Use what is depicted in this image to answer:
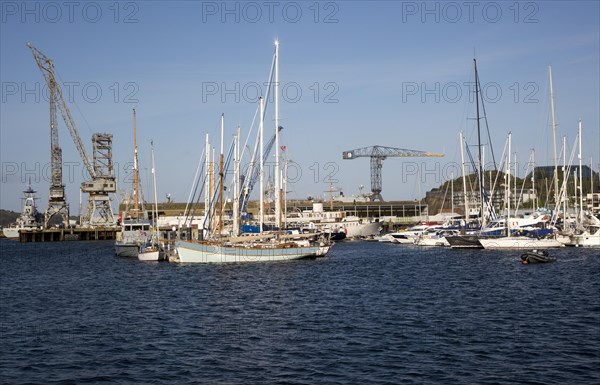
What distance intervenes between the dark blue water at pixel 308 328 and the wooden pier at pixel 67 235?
384 feet

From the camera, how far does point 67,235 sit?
17138 cm

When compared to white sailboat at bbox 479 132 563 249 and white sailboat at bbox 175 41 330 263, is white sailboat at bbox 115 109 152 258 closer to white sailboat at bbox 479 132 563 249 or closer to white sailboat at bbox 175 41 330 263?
white sailboat at bbox 175 41 330 263

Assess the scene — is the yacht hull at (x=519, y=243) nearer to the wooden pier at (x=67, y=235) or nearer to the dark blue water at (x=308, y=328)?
the dark blue water at (x=308, y=328)

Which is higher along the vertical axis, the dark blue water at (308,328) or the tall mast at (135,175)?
the tall mast at (135,175)

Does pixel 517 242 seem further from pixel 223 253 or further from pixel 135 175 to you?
pixel 135 175

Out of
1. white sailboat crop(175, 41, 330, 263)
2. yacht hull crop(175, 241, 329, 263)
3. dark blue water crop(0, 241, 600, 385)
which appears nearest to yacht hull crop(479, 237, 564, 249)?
dark blue water crop(0, 241, 600, 385)

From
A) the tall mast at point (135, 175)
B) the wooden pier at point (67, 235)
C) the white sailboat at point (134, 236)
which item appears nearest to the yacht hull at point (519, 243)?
the white sailboat at point (134, 236)

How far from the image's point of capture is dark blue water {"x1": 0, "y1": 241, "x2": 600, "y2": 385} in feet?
72.2

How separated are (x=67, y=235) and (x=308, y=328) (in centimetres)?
15400

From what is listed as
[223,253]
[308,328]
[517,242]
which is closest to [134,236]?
[223,253]

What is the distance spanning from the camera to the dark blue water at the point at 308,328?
22016 millimetres

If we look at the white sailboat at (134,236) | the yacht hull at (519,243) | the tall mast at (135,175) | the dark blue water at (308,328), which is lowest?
the dark blue water at (308,328)

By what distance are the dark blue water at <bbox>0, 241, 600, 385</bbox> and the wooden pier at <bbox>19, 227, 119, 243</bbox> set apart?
117059 millimetres

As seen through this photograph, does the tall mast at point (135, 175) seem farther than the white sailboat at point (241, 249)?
Yes
